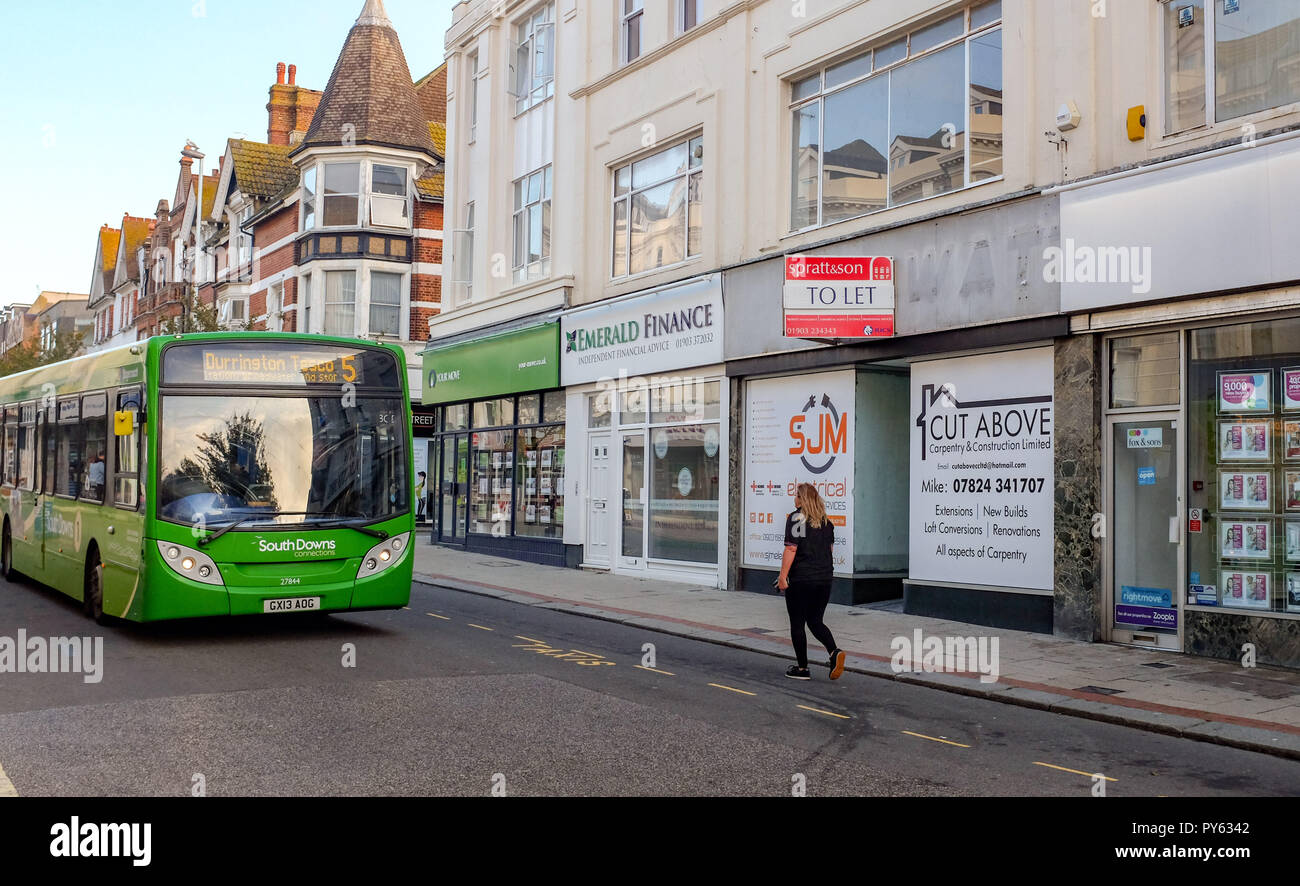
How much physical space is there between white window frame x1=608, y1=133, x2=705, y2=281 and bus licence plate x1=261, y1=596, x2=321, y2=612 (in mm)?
9045

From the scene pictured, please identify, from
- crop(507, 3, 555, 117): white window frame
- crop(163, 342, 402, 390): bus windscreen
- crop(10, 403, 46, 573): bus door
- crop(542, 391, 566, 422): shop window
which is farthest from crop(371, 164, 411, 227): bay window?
crop(163, 342, 402, 390): bus windscreen

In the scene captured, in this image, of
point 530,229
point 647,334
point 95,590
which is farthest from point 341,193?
point 95,590

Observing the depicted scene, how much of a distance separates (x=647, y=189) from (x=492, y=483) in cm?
737

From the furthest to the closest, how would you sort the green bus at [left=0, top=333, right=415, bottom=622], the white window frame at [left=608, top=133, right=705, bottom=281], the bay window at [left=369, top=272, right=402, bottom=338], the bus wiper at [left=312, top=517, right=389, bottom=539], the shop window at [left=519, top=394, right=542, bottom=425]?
the bay window at [left=369, top=272, right=402, bottom=338]
the shop window at [left=519, top=394, right=542, bottom=425]
the white window frame at [left=608, top=133, right=705, bottom=281]
the bus wiper at [left=312, top=517, right=389, bottom=539]
the green bus at [left=0, top=333, right=415, bottom=622]

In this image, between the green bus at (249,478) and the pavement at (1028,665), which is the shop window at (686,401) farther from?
the green bus at (249,478)

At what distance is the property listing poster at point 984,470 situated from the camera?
12289 mm

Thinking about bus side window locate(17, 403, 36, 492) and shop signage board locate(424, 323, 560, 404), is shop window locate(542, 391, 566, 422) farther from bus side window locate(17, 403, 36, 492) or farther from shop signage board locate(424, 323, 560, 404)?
bus side window locate(17, 403, 36, 492)

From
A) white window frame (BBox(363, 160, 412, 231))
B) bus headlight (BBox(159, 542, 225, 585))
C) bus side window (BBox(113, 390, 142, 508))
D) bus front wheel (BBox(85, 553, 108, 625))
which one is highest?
white window frame (BBox(363, 160, 412, 231))

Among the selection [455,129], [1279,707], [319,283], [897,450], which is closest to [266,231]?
[319,283]

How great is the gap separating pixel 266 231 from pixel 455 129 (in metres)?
16.5

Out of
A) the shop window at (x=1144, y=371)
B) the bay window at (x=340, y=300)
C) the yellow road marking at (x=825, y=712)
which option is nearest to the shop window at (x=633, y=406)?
the shop window at (x=1144, y=371)

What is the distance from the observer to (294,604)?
35.4ft

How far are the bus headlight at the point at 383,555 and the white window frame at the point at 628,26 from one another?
445 inches

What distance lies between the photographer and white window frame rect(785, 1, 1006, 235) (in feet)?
44.0
